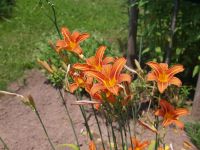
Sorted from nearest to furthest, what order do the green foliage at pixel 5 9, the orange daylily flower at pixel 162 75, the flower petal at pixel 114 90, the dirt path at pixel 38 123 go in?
the flower petal at pixel 114 90
the orange daylily flower at pixel 162 75
the dirt path at pixel 38 123
the green foliage at pixel 5 9

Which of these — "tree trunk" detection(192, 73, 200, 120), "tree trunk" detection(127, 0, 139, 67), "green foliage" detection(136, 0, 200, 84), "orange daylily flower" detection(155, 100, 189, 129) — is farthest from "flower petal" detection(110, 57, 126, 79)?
"tree trunk" detection(127, 0, 139, 67)

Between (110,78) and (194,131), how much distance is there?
2.75 meters

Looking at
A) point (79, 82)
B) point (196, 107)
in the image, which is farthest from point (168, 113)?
point (196, 107)

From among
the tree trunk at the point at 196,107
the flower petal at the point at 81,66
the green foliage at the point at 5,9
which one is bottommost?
the tree trunk at the point at 196,107

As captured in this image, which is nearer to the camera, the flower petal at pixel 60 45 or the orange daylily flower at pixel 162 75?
the orange daylily flower at pixel 162 75

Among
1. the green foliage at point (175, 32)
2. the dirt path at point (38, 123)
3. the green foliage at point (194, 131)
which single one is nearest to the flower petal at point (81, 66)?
the dirt path at point (38, 123)

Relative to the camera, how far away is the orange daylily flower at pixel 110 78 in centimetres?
183

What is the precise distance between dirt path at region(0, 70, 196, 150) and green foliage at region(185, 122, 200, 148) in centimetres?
8

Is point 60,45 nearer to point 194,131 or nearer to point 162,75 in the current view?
point 162,75

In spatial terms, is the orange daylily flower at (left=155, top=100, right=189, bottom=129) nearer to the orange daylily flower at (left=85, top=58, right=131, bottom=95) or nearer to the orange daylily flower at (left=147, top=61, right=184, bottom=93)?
the orange daylily flower at (left=147, top=61, right=184, bottom=93)

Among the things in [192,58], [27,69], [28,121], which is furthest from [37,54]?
[192,58]

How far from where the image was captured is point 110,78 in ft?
6.16

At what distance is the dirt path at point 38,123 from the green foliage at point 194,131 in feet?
0.25

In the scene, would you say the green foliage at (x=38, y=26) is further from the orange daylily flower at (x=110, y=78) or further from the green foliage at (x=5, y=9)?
the orange daylily flower at (x=110, y=78)
